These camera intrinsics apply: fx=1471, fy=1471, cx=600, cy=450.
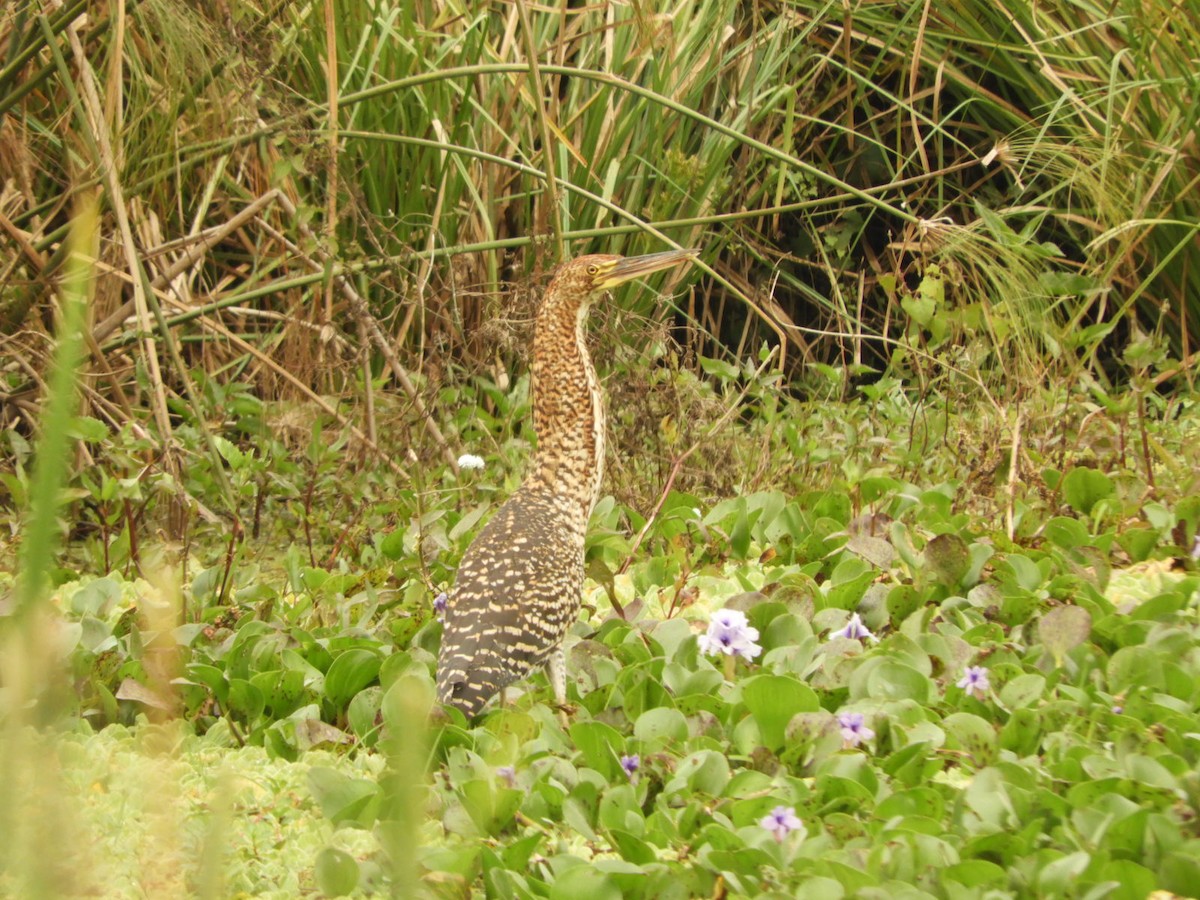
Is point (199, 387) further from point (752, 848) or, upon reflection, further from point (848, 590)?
point (752, 848)

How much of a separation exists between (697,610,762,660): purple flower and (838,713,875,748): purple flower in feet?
1.26

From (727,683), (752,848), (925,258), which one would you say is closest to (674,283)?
(925,258)

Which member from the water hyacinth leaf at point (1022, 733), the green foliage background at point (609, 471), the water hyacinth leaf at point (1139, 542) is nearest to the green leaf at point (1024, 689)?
the green foliage background at point (609, 471)

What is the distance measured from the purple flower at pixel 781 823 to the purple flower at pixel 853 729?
0.43m

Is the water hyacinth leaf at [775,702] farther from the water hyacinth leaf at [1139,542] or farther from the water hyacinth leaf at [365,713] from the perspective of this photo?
the water hyacinth leaf at [1139,542]

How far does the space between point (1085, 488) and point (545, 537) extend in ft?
6.27

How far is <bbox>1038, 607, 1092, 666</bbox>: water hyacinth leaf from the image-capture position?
3.30 m

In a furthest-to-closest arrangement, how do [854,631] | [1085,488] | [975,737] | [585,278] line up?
[1085,488] → [585,278] → [854,631] → [975,737]

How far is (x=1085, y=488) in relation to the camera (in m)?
4.52

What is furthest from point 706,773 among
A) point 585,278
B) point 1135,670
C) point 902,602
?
point 585,278

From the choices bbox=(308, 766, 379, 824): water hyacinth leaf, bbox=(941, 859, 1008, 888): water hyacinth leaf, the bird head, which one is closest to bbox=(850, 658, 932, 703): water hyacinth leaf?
bbox=(941, 859, 1008, 888): water hyacinth leaf

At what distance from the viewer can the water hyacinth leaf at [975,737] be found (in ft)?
9.34

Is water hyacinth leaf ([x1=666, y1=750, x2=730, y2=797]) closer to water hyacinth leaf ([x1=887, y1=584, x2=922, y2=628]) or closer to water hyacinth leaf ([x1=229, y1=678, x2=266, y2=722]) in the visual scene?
water hyacinth leaf ([x1=229, y1=678, x2=266, y2=722])

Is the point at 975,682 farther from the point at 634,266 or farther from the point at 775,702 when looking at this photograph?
the point at 634,266
